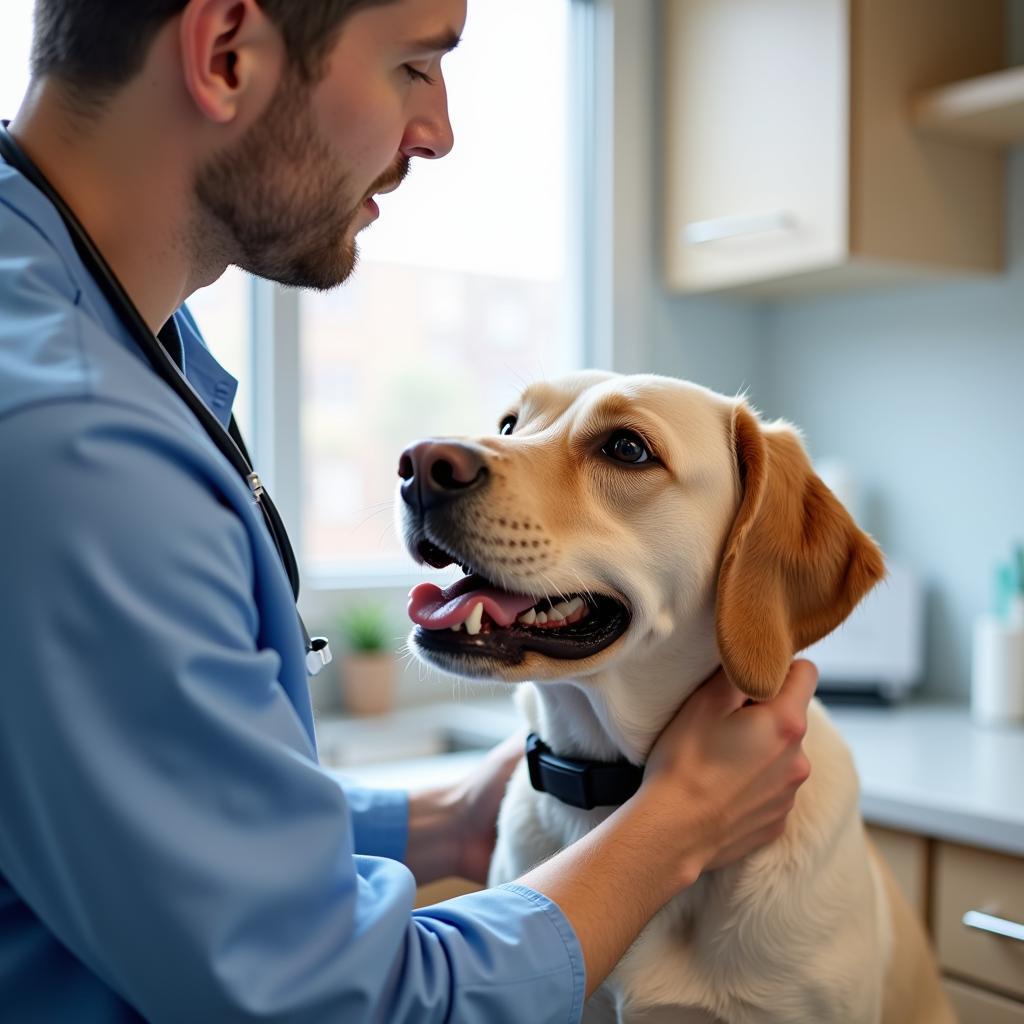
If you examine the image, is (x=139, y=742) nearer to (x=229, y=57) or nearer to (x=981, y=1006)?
(x=229, y=57)

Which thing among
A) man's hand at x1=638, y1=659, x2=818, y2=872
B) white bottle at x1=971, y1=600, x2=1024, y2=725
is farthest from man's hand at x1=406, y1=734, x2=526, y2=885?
white bottle at x1=971, y1=600, x2=1024, y2=725

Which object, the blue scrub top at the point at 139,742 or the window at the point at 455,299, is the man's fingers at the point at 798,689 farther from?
the window at the point at 455,299

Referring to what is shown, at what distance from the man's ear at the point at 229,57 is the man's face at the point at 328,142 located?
0.05 feet

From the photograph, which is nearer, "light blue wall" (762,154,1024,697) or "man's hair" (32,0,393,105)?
"man's hair" (32,0,393,105)

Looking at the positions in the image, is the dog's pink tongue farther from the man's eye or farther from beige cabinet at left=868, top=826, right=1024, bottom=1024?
beige cabinet at left=868, top=826, right=1024, bottom=1024

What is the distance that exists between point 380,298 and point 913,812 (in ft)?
5.06

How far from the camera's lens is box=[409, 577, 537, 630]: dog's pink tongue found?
986mm

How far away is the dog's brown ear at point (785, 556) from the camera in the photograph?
1.02 metres

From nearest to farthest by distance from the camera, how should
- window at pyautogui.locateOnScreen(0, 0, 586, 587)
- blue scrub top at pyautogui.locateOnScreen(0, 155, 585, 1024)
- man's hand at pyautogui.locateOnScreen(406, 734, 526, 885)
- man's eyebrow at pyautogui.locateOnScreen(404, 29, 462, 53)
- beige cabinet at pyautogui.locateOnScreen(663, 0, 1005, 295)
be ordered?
blue scrub top at pyautogui.locateOnScreen(0, 155, 585, 1024) → man's eyebrow at pyautogui.locateOnScreen(404, 29, 462, 53) → man's hand at pyautogui.locateOnScreen(406, 734, 526, 885) → beige cabinet at pyautogui.locateOnScreen(663, 0, 1005, 295) → window at pyautogui.locateOnScreen(0, 0, 586, 587)

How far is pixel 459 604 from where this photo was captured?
0.99 metres

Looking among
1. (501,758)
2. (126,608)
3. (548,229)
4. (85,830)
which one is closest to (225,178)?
(126,608)

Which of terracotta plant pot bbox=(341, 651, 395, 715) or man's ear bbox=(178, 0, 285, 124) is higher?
man's ear bbox=(178, 0, 285, 124)

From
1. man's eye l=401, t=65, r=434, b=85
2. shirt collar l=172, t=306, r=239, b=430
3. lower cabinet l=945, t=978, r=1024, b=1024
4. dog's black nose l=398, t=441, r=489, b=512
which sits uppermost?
man's eye l=401, t=65, r=434, b=85

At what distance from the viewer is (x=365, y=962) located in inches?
25.5
